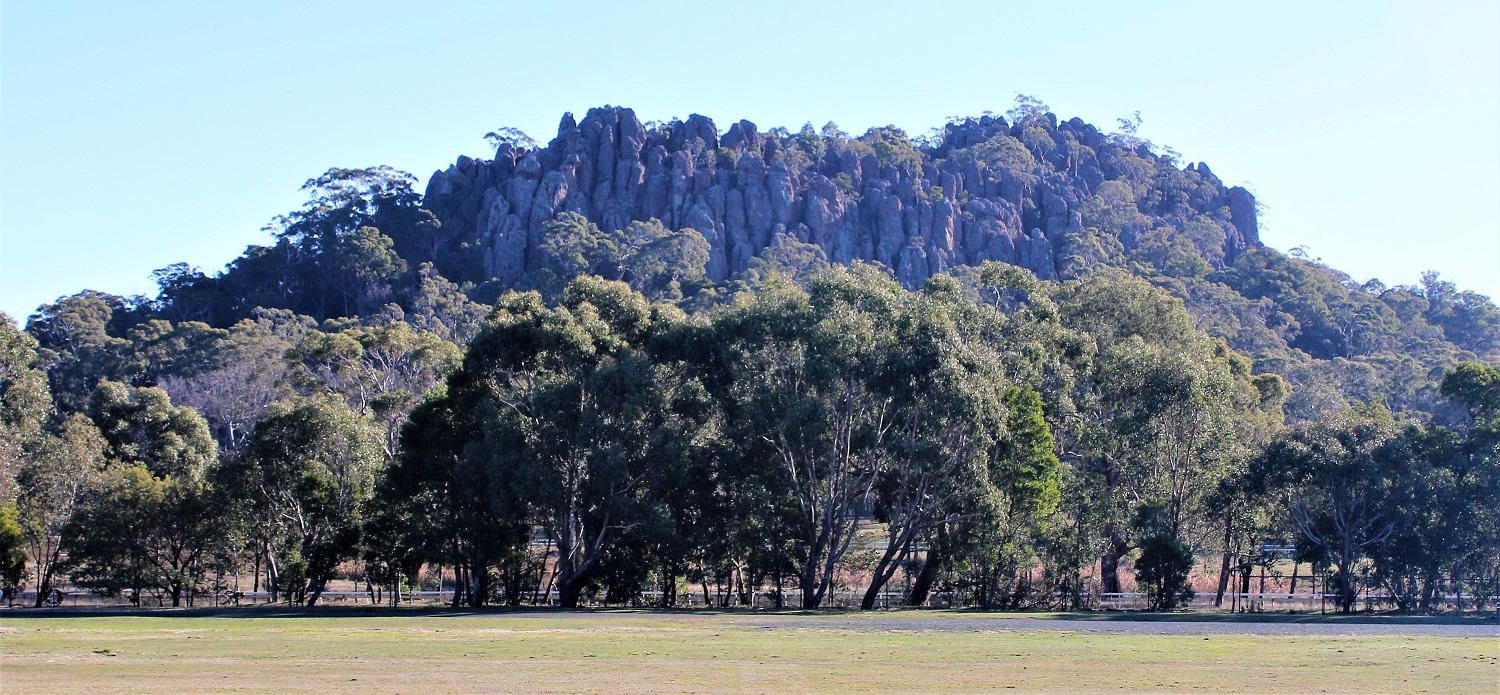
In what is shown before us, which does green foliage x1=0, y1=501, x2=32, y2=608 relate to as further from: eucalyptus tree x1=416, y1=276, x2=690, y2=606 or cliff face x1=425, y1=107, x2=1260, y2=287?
cliff face x1=425, y1=107, x2=1260, y2=287

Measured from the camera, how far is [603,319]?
163 feet

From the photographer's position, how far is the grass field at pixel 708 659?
66.1 feet

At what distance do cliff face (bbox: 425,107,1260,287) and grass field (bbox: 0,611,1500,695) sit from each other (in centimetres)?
12094

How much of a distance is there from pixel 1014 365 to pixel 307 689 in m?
36.4

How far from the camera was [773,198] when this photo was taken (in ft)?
553

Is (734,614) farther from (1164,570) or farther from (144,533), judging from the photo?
(144,533)

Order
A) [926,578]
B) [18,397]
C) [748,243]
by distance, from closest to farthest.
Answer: [926,578]
[18,397]
[748,243]

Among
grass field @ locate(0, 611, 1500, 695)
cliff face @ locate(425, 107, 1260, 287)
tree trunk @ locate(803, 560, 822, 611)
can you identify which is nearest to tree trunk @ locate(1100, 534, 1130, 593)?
tree trunk @ locate(803, 560, 822, 611)

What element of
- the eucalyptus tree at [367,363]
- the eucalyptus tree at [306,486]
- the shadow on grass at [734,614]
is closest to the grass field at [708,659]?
the shadow on grass at [734,614]

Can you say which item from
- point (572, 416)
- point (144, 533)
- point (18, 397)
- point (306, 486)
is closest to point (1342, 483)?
point (572, 416)

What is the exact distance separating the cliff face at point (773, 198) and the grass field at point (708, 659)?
121m

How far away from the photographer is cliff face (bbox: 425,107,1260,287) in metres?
162

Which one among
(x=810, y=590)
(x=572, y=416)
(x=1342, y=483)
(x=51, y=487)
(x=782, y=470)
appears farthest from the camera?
(x=51, y=487)

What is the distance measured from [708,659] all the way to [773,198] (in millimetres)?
146264
